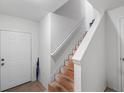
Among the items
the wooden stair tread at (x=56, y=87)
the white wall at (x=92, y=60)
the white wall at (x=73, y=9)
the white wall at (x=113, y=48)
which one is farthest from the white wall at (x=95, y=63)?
the white wall at (x=73, y=9)

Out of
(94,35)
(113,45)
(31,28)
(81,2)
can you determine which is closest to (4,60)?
(31,28)

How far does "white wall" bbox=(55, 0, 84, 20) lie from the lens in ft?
11.2

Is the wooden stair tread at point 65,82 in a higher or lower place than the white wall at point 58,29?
lower

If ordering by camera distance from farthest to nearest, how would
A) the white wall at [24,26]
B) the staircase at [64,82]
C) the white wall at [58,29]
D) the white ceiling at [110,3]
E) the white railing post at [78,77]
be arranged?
the white wall at [24,26]
the white wall at [58,29]
the staircase at [64,82]
the white ceiling at [110,3]
the white railing post at [78,77]

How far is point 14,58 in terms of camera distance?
3172mm

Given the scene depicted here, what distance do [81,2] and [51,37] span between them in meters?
2.64

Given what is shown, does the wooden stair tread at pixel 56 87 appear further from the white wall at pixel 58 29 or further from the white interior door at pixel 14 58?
the white interior door at pixel 14 58

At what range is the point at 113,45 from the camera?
8.04ft

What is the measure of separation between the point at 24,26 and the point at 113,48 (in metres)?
2.96

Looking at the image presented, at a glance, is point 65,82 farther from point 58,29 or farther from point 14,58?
point 14,58

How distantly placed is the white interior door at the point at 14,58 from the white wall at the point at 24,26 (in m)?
0.16

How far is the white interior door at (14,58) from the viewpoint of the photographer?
2.95 metres

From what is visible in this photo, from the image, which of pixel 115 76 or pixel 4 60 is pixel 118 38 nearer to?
pixel 115 76

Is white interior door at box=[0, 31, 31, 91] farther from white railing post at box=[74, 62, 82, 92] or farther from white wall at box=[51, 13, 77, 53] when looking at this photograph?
white railing post at box=[74, 62, 82, 92]
